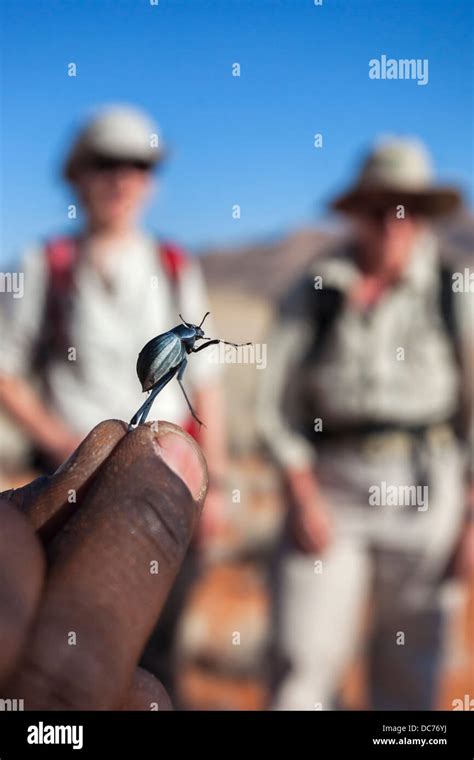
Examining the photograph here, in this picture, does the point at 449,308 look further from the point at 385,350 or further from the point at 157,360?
the point at 157,360

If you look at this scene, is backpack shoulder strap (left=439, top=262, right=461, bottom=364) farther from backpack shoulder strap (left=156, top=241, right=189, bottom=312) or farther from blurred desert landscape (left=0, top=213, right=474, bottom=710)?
backpack shoulder strap (left=156, top=241, right=189, bottom=312)

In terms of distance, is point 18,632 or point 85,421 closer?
point 18,632

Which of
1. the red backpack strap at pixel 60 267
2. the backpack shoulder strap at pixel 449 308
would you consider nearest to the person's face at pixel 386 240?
the backpack shoulder strap at pixel 449 308

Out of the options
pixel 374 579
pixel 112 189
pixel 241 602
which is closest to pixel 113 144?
pixel 112 189

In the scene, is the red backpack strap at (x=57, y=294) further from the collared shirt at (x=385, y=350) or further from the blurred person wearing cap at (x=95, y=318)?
the collared shirt at (x=385, y=350)
